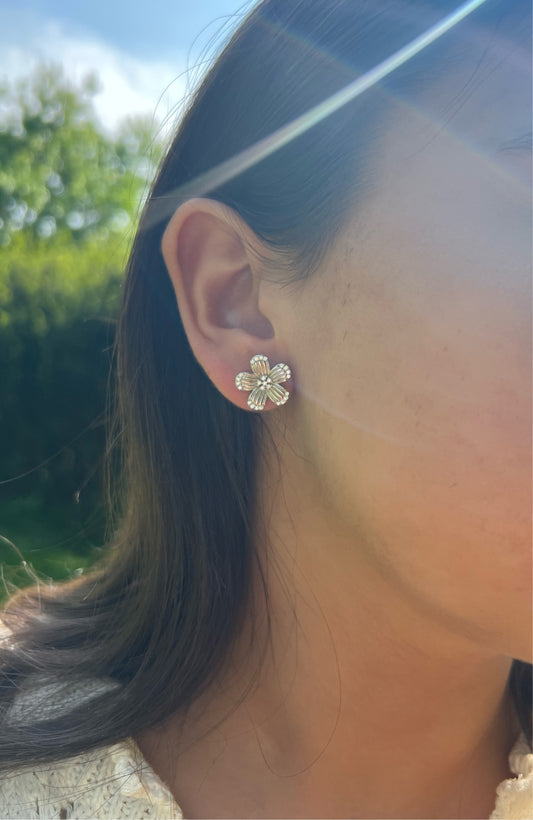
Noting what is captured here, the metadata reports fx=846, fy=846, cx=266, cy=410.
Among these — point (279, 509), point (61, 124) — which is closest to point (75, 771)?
point (279, 509)

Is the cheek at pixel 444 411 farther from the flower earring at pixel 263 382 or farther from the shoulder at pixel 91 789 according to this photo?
the shoulder at pixel 91 789

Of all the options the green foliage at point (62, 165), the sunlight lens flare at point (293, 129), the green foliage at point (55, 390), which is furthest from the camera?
the green foliage at point (62, 165)

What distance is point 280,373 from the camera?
5.26 ft

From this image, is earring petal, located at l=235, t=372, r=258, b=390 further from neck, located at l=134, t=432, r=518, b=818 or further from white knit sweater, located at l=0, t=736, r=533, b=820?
white knit sweater, located at l=0, t=736, r=533, b=820

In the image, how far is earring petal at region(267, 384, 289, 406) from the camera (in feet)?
5.27

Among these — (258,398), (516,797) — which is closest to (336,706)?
(516,797)

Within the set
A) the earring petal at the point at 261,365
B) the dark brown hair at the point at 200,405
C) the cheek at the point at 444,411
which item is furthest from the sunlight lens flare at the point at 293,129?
the earring petal at the point at 261,365

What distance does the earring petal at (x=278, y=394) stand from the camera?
161cm

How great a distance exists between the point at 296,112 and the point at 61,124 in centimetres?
2480

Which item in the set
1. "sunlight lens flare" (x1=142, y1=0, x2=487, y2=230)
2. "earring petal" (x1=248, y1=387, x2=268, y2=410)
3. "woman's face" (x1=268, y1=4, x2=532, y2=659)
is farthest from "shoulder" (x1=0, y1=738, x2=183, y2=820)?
"sunlight lens flare" (x1=142, y1=0, x2=487, y2=230)

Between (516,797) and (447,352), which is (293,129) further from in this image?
(516,797)

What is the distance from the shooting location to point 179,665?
180 centimetres

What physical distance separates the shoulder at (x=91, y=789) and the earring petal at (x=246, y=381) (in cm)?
77

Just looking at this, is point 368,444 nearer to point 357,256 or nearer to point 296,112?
point 357,256
